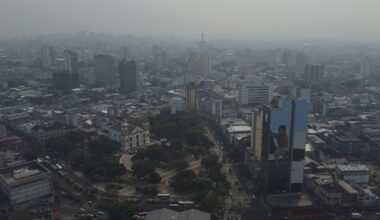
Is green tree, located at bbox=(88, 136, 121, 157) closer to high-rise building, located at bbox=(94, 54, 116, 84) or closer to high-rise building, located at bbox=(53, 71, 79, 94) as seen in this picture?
high-rise building, located at bbox=(53, 71, 79, 94)

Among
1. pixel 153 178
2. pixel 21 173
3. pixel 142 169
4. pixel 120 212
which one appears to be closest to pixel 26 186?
pixel 21 173

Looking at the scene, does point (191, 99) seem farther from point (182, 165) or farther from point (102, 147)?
point (182, 165)

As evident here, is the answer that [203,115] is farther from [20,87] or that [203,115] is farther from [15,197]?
[20,87]

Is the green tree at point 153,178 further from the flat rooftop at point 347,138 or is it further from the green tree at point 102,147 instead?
the flat rooftop at point 347,138

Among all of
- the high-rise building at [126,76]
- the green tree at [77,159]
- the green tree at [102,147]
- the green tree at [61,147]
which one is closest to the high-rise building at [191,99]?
the green tree at [102,147]

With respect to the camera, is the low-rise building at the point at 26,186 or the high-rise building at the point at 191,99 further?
the high-rise building at the point at 191,99
